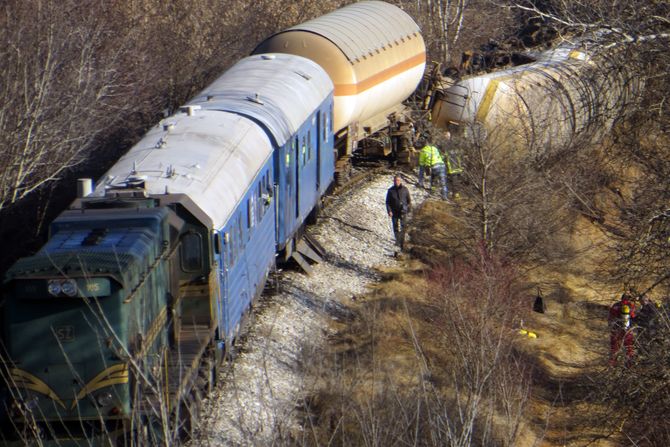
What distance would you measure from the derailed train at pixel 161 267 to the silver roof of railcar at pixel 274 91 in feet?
0.15

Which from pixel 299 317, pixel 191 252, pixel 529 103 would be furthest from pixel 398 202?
pixel 191 252

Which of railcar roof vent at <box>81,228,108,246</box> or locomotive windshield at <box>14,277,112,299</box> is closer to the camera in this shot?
locomotive windshield at <box>14,277,112,299</box>

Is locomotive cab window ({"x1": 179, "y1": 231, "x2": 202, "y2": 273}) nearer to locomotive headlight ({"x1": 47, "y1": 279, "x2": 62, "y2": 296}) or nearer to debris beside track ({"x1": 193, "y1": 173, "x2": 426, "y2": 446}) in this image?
debris beside track ({"x1": 193, "y1": 173, "x2": 426, "y2": 446})

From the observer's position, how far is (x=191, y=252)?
1076 centimetres

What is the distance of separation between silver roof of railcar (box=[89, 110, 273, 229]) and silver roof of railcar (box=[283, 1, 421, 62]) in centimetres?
729

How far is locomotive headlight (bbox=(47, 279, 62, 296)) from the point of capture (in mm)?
8562

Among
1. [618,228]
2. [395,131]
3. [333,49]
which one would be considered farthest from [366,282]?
[395,131]

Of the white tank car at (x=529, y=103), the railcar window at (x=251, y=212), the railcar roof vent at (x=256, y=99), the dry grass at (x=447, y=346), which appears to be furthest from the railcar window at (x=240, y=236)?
the white tank car at (x=529, y=103)

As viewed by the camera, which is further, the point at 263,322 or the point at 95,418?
the point at 263,322

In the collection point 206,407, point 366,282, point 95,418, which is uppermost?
point 95,418

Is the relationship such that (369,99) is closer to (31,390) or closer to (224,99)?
(224,99)

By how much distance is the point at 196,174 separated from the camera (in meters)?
11.5

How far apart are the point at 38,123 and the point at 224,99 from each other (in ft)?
9.58

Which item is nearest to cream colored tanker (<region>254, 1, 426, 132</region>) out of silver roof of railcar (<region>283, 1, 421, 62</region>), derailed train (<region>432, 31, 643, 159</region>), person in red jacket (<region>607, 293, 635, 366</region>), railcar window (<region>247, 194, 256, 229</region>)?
silver roof of railcar (<region>283, 1, 421, 62</region>)
